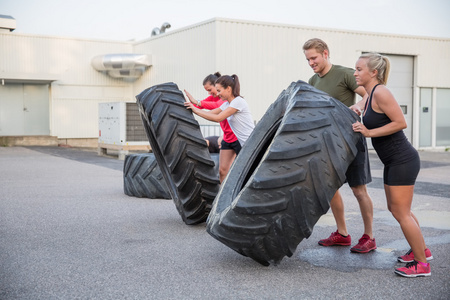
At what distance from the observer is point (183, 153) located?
5500 mm

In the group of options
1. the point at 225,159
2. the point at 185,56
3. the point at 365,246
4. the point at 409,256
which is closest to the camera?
the point at 409,256

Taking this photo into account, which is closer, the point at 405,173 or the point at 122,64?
the point at 405,173

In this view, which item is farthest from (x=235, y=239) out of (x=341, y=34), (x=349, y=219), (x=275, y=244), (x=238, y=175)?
(x=341, y=34)

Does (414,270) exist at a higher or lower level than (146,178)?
lower

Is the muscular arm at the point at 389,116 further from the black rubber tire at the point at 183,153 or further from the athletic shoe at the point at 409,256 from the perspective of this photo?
the black rubber tire at the point at 183,153

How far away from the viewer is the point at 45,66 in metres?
23.9

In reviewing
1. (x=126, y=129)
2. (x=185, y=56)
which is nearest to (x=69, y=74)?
(x=185, y=56)

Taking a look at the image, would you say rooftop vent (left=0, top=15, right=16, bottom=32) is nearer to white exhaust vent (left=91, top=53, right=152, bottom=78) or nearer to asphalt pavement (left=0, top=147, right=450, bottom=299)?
white exhaust vent (left=91, top=53, right=152, bottom=78)

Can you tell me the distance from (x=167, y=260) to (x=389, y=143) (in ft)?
6.43

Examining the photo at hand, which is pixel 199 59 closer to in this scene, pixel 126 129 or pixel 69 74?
pixel 126 129

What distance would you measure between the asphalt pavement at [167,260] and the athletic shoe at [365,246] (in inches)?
2.6

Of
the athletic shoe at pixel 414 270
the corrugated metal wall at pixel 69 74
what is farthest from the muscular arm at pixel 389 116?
the corrugated metal wall at pixel 69 74

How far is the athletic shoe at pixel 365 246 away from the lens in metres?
4.54

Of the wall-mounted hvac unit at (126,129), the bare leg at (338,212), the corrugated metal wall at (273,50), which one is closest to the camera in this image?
the bare leg at (338,212)
